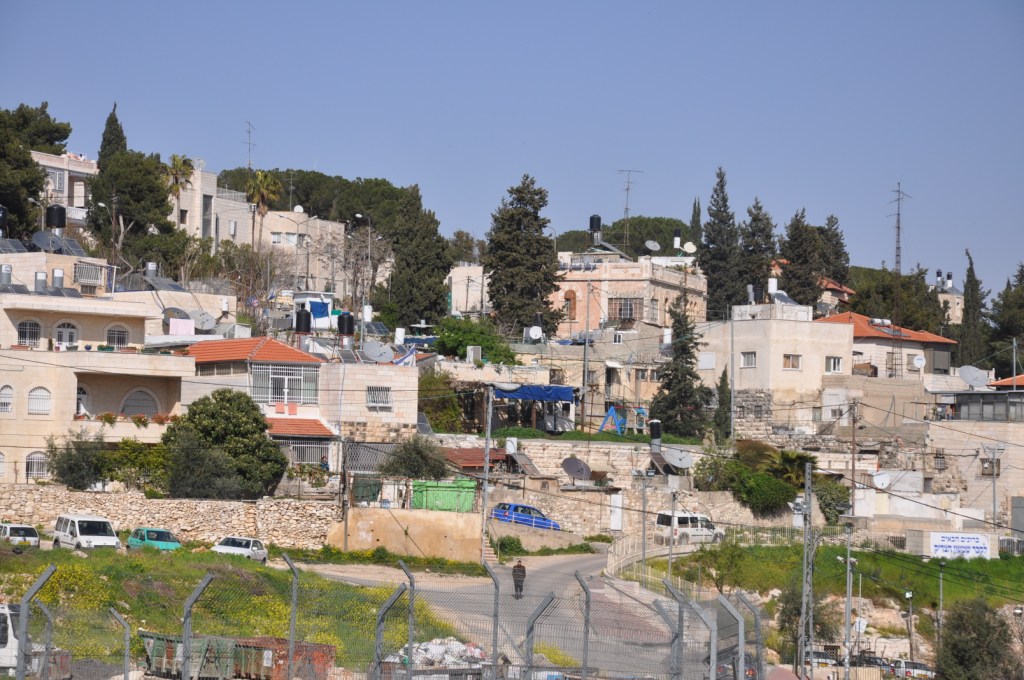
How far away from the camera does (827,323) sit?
59.7m

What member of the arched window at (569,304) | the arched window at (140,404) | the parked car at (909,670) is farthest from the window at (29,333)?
the arched window at (569,304)

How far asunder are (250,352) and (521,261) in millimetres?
21631

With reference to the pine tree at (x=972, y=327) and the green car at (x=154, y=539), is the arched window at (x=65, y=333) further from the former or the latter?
the pine tree at (x=972, y=327)

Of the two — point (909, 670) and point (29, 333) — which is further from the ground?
point (29, 333)

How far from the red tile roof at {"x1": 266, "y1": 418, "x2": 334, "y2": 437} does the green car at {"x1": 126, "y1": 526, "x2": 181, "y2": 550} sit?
8.48 meters

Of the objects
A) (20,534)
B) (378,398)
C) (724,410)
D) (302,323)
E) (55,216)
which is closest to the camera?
(20,534)

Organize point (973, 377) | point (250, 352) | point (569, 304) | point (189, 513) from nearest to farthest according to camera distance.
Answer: point (189, 513) → point (250, 352) → point (973, 377) → point (569, 304)

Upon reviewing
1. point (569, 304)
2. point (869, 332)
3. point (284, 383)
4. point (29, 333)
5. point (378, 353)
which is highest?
point (569, 304)

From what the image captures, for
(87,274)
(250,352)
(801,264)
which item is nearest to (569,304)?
(801,264)

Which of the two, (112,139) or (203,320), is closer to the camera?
(203,320)

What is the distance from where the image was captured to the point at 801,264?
75.2m

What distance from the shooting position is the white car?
3475 cm

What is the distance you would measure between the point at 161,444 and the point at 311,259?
4609cm

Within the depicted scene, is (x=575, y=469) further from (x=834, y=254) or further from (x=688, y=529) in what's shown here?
(x=834, y=254)
